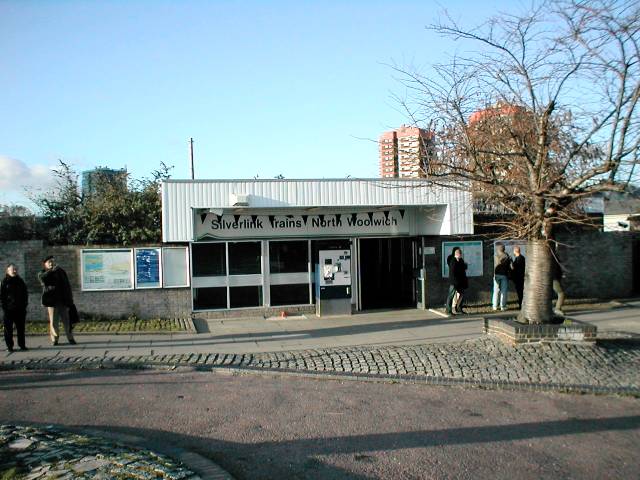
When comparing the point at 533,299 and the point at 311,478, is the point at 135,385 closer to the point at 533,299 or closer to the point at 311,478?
the point at 311,478

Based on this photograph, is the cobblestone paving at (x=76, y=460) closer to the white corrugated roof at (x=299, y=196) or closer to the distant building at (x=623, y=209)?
the distant building at (x=623, y=209)

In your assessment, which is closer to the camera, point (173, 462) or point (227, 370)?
point (173, 462)

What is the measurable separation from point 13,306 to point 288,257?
7.37 meters

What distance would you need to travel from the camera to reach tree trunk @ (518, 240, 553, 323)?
A: 10211 mm

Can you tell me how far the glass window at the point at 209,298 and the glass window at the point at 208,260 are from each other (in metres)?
0.40

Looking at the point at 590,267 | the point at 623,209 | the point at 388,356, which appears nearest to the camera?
the point at 388,356

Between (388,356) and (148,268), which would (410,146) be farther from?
(148,268)

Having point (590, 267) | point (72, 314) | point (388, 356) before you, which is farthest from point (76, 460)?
point (590, 267)

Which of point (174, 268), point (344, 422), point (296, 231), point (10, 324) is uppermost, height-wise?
point (296, 231)

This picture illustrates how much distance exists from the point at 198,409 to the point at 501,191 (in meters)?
6.10

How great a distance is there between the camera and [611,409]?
7.70 metres

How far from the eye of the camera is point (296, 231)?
1650cm

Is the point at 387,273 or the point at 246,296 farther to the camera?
the point at 387,273

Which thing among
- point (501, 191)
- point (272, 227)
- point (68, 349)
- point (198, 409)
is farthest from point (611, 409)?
point (272, 227)
